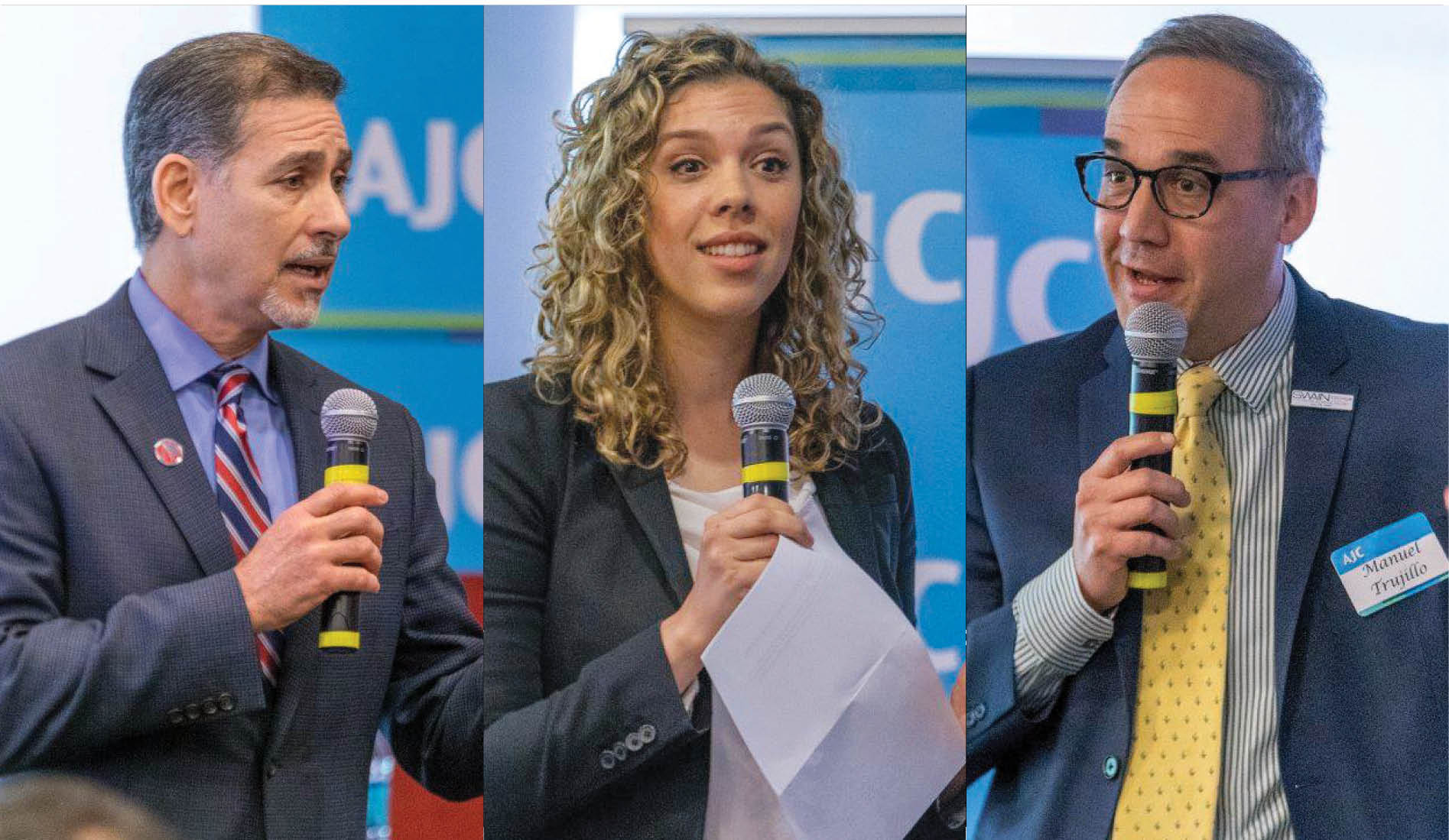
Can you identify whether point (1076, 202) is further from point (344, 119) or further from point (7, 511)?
point (7, 511)

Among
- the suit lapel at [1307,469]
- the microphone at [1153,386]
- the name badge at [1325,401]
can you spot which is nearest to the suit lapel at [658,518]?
the microphone at [1153,386]

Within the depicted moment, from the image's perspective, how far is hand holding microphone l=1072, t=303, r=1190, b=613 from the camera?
3637 millimetres

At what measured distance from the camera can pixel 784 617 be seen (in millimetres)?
3729

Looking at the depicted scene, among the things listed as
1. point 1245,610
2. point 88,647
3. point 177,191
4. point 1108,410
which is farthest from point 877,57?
point 88,647

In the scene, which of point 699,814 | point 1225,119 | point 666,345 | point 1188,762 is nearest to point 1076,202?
point 1225,119

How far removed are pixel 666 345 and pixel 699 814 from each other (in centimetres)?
108

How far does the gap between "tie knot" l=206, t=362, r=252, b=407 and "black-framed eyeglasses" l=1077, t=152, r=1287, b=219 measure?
79.2 inches

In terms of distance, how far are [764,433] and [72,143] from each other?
69.0 inches

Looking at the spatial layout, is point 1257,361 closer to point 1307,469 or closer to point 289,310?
point 1307,469

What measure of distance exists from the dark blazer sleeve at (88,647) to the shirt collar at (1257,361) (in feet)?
7.47

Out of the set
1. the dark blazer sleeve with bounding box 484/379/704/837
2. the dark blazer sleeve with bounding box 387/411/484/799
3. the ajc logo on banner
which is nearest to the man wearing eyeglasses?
the dark blazer sleeve with bounding box 484/379/704/837

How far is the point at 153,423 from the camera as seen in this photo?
361cm

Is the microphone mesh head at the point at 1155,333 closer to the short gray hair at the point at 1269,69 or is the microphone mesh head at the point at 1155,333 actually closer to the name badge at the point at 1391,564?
the short gray hair at the point at 1269,69

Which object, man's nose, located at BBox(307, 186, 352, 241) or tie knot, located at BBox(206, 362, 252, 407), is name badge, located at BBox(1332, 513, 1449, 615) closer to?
man's nose, located at BBox(307, 186, 352, 241)
